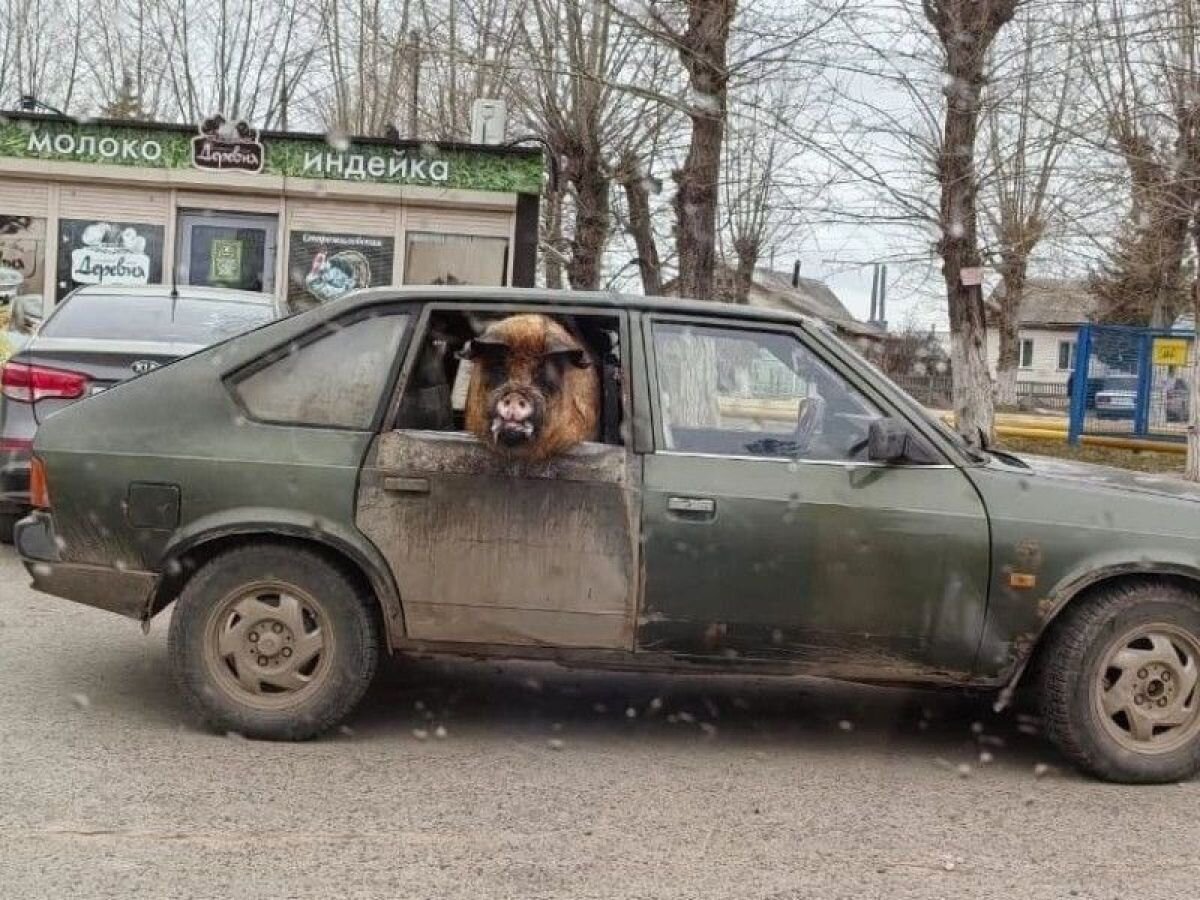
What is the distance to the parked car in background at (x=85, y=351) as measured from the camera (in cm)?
731

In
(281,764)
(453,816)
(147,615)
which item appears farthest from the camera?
(147,615)

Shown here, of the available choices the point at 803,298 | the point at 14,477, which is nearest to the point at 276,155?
the point at 14,477

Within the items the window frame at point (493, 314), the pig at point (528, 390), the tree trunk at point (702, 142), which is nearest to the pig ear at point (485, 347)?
the pig at point (528, 390)

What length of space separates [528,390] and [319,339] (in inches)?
35.7

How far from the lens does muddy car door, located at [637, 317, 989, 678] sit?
4641 mm

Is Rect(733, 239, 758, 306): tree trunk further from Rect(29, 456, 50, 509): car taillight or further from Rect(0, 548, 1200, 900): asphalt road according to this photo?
Rect(29, 456, 50, 509): car taillight

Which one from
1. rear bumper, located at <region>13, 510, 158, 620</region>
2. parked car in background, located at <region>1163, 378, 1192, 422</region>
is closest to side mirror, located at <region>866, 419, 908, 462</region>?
rear bumper, located at <region>13, 510, 158, 620</region>

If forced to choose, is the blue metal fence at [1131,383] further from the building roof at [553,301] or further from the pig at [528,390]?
the pig at [528,390]

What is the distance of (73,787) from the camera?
425 cm

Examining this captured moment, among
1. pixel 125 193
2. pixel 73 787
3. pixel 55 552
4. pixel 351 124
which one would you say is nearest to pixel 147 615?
pixel 55 552

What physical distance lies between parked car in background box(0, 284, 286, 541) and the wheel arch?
4.26 metres

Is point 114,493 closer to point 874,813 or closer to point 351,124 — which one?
point 874,813

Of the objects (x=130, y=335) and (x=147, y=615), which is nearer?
(x=147, y=615)

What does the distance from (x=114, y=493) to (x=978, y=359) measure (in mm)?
13082
